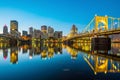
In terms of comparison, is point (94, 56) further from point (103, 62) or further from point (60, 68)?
point (60, 68)

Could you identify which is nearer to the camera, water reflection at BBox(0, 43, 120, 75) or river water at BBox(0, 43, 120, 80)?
river water at BBox(0, 43, 120, 80)

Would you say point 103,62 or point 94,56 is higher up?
point 94,56

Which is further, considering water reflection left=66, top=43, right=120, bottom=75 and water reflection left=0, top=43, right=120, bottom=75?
water reflection left=0, top=43, right=120, bottom=75

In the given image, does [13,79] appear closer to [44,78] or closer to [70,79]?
[44,78]

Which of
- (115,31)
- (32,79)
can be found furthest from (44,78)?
(115,31)

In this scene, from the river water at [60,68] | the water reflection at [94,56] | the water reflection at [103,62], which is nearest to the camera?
the river water at [60,68]

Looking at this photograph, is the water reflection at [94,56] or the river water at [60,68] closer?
the river water at [60,68]

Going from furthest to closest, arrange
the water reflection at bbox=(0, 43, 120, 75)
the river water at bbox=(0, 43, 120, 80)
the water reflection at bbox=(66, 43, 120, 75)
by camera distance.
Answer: the water reflection at bbox=(0, 43, 120, 75) → the water reflection at bbox=(66, 43, 120, 75) → the river water at bbox=(0, 43, 120, 80)

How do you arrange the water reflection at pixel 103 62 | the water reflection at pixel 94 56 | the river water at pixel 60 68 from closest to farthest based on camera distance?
the river water at pixel 60 68 < the water reflection at pixel 103 62 < the water reflection at pixel 94 56

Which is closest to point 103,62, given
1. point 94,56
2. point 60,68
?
point 60,68

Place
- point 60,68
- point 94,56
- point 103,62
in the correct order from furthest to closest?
1. point 94,56
2. point 103,62
3. point 60,68

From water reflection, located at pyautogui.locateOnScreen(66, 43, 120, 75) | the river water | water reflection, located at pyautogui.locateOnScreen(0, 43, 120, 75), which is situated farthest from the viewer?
water reflection, located at pyautogui.locateOnScreen(0, 43, 120, 75)

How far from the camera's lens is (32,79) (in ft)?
60.2

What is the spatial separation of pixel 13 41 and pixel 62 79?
138m
